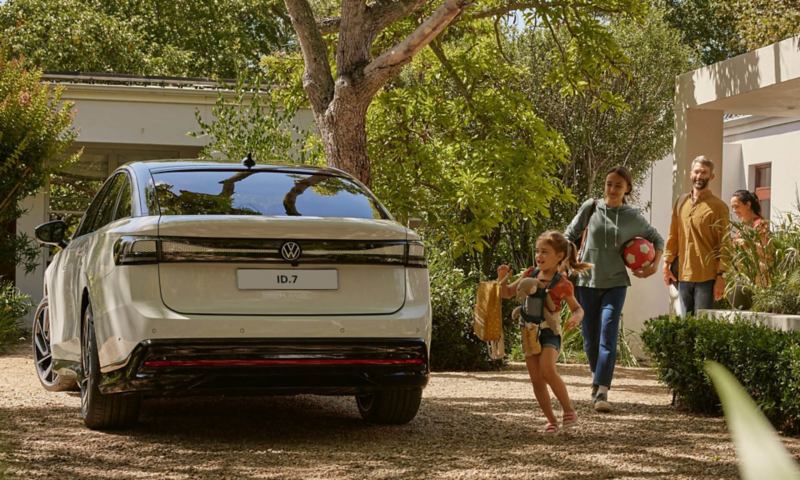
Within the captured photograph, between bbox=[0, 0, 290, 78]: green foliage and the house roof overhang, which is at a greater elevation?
bbox=[0, 0, 290, 78]: green foliage

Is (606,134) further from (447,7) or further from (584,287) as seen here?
(584,287)

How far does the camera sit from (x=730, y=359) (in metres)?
5.67

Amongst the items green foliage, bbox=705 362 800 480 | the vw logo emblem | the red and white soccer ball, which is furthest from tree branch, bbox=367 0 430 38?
green foliage, bbox=705 362 800 480

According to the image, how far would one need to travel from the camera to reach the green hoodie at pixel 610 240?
250 inches

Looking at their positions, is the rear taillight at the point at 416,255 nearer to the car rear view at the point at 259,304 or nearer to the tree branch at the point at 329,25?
the car rear view at the point at 259,304

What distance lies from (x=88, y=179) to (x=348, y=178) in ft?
39.3

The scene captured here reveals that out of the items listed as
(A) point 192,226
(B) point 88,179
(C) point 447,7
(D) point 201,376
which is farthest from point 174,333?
(B) point 88,179

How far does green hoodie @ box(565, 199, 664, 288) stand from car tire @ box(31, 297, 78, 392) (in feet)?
12.7

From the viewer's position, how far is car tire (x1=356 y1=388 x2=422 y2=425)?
5.34 metres

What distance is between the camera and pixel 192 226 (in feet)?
14.7

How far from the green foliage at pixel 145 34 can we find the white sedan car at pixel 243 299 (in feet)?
63.2

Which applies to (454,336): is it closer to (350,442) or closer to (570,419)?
(570,419)

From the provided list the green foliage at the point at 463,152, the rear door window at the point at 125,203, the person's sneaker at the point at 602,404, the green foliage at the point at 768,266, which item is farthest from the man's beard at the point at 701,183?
the rear door window at the point at 125,203

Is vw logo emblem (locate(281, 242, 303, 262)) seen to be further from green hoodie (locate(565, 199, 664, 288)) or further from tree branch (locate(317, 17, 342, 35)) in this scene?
tree branch (locate(317, 17, 342, 35))
